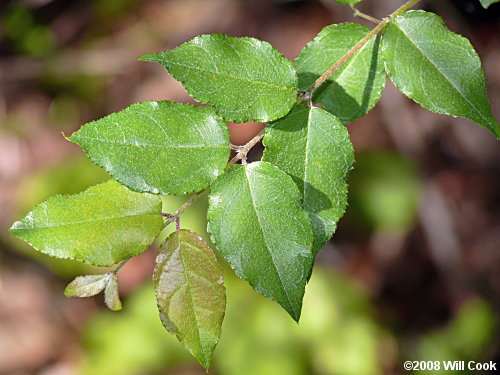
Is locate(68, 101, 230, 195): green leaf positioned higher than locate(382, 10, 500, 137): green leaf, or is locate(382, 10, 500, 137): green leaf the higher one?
locate(382, 10, 500, 137): green leaf

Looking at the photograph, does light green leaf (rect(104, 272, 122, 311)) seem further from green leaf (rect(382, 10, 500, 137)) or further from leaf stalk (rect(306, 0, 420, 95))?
green leaf (rect(382, 10, 500, 137))

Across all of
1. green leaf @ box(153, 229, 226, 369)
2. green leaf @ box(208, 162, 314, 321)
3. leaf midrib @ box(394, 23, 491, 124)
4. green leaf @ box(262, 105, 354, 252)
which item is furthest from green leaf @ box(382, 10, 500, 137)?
green leaf @ box(153, 229, 226, 369)

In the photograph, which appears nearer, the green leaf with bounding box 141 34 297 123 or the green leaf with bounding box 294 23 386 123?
the green leaf with bounding box 141 34 297 123

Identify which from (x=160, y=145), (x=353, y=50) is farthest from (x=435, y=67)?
(x=160, y=145)

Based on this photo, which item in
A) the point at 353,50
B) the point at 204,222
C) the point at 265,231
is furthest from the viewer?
the point at 204,222

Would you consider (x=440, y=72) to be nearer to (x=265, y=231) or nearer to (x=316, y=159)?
(x=316, y=159)

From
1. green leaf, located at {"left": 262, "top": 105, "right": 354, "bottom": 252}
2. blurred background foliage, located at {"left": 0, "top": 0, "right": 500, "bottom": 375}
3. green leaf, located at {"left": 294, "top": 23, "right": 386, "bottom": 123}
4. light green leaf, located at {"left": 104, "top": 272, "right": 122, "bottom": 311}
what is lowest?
blurred background foliage, located at {"left": 0, "top": 0, "right": 500, "bottom": 375}

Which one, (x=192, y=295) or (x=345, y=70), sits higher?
(x=345, y=70)
